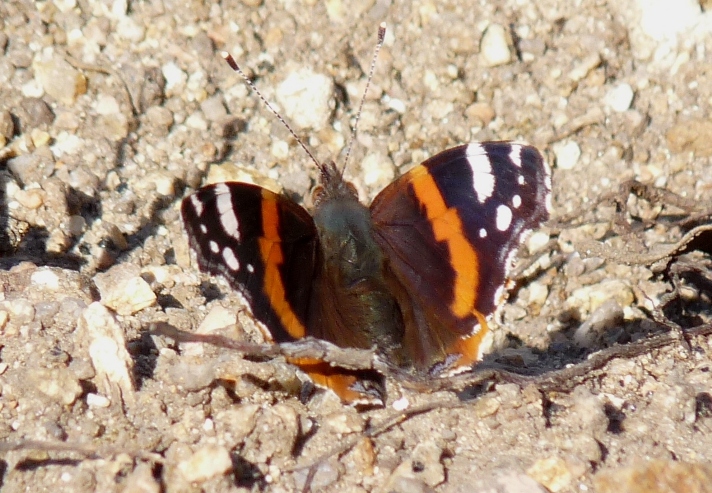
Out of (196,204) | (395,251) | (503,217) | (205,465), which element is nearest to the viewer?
(205,465)

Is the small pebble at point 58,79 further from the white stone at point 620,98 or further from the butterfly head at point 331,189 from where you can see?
the white stone at point 620,98

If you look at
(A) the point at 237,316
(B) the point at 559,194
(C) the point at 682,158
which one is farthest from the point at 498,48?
(A) the point at 237,316

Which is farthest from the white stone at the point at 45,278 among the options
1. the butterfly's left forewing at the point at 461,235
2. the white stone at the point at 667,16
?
the white stone at the point at 667,16

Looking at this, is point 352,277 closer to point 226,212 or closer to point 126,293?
point 226,212

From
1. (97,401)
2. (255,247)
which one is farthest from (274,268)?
(97,401)

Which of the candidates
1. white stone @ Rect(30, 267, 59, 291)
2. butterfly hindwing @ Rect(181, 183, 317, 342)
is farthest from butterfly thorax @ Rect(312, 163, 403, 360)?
white stone @ Rect(30, 267, 59, 291)

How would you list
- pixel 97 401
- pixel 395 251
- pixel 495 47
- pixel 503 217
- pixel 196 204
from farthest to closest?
pixel 495 47, pixel 395 251, pixel 503 217, pixel 196 204, pixel 97 401

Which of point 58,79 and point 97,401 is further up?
point 58,79
